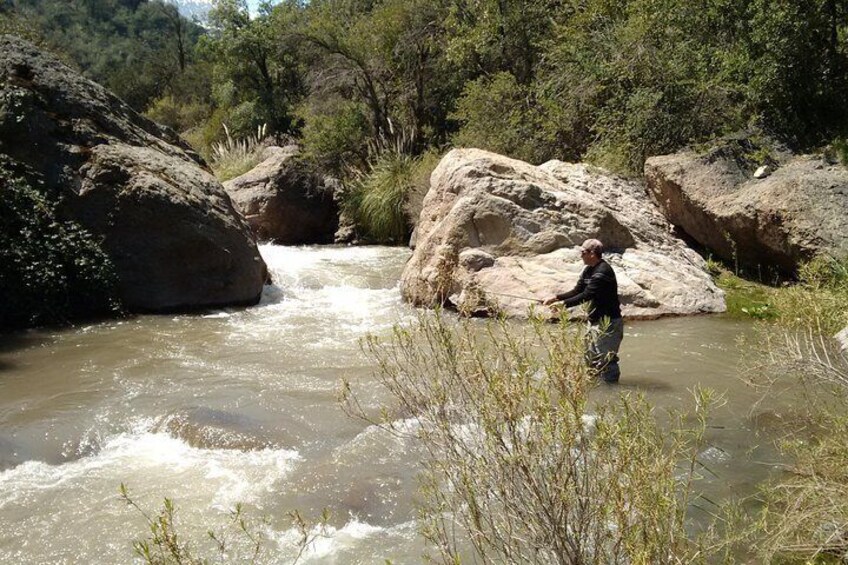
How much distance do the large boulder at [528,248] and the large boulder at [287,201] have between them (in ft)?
21.7

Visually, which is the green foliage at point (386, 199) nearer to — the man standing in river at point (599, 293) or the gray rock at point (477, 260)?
the gray rock at point (477, 260)

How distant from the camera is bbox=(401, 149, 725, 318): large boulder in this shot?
27.6ft

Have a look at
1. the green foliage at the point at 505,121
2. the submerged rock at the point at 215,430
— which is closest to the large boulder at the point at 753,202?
the green foliage at the point at 505,121

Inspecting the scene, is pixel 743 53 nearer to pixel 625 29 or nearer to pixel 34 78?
pixel 625 29

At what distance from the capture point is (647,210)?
10602 millimetres

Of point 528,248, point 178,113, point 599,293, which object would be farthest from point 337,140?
point 178,113

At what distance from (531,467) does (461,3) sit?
16638 mm

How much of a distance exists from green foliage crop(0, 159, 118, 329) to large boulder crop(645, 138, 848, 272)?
8.02m

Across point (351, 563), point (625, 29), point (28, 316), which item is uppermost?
point (625, 29)

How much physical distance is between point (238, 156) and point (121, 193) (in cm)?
1042

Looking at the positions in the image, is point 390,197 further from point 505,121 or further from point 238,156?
point 238,156

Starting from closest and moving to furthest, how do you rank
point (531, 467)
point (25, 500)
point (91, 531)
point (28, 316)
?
point (531, 467) → point (91, 531) → point (25, 500) → point (28, 316)

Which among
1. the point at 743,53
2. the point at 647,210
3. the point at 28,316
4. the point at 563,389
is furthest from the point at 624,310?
the point at 28,316

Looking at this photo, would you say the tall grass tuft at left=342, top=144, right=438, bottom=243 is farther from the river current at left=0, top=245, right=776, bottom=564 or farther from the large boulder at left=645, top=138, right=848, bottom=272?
the river current at left=0, top=245, right=776, bottom=564
